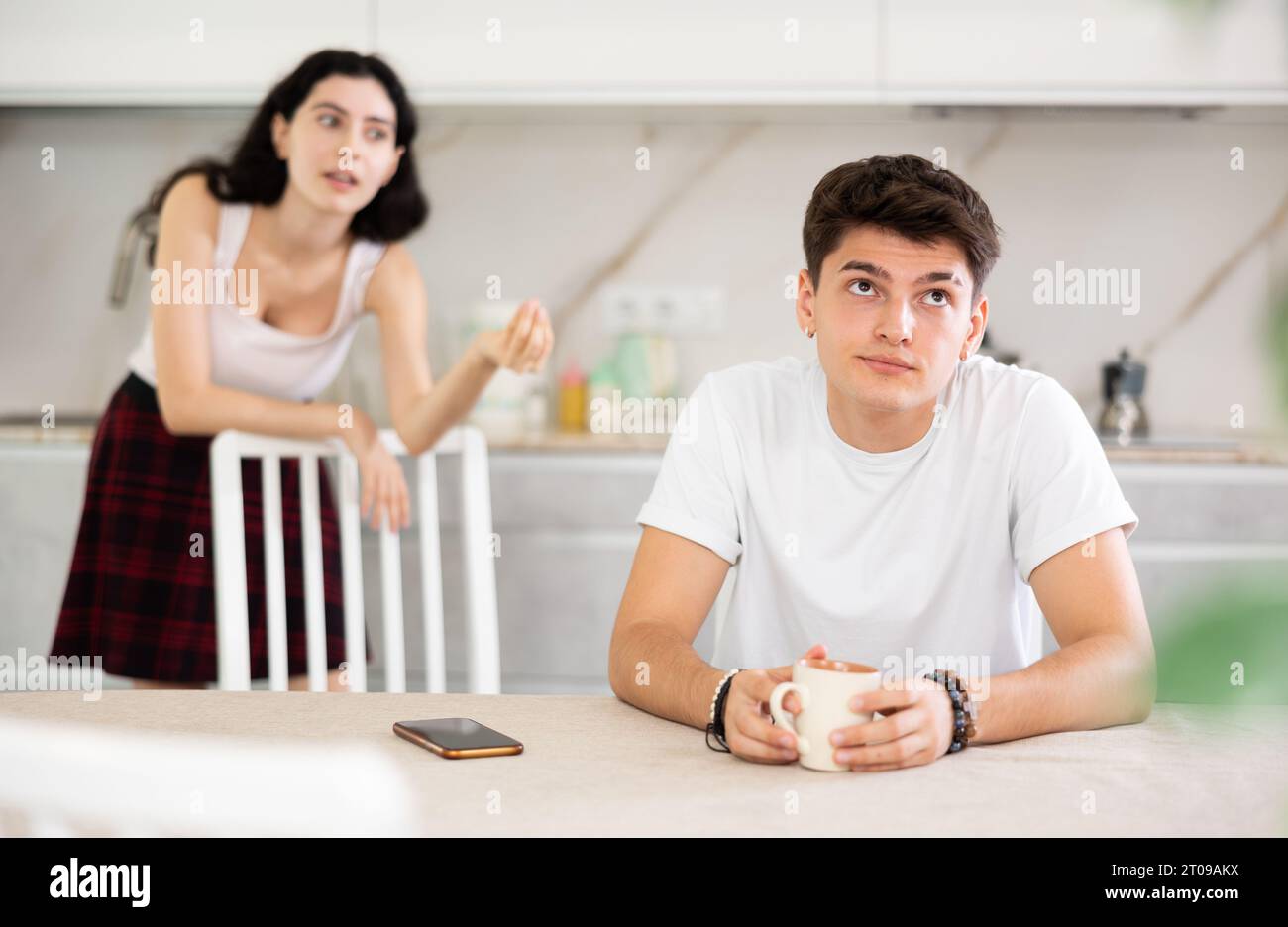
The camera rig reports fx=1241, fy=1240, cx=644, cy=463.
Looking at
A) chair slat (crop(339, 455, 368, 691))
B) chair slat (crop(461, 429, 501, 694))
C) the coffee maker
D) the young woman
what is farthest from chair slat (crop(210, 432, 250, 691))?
the coffee maker

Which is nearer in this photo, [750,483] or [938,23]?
[750,483]

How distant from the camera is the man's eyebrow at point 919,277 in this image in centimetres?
122

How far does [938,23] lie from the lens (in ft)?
8.23

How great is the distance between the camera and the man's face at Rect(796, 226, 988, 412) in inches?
48.1

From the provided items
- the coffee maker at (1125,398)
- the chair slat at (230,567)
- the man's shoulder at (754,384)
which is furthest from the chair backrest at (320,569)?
the coffee maker at (1125,398)

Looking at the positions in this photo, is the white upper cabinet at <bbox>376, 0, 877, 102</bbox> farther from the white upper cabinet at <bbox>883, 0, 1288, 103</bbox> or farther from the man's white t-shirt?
the man's white t-shirt

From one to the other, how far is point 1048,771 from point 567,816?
1.11 ft

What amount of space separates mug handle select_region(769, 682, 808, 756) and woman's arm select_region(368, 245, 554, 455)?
0.75 meters

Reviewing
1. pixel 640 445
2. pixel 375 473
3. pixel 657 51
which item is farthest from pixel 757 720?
pixel 657 51

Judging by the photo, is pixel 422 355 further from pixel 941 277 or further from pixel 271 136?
pixel 941 277

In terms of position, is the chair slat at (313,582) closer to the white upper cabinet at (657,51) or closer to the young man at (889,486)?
the young man at (889,486)

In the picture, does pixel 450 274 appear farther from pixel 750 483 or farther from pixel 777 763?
pixel 777 763

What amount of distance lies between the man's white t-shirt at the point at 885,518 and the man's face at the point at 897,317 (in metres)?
0.09

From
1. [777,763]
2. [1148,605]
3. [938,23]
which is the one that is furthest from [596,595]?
[777,763]
